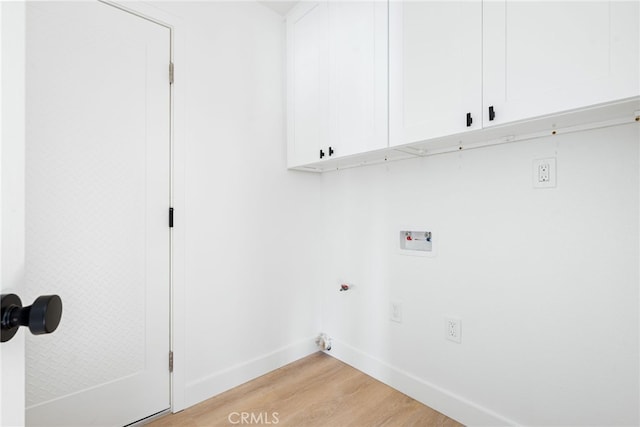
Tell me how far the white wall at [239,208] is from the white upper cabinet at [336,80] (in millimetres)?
171

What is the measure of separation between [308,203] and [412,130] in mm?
1091

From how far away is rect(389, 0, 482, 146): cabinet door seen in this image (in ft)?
4.09

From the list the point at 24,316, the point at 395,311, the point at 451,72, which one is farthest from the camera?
the point at 395,311

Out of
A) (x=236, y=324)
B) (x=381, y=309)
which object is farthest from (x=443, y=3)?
(x=236, y=324)

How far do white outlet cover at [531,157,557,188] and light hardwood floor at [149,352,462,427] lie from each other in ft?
4.11

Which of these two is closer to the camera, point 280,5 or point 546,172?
point 546,172

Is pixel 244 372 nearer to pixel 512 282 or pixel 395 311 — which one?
pixel 395 311

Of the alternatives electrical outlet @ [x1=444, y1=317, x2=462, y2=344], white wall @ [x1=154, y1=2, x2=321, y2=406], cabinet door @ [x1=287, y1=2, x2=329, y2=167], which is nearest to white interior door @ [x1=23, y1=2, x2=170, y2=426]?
white wall @ [x1=154, y1=2, x2=321, y2=406]

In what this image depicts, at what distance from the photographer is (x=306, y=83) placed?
2.03 m

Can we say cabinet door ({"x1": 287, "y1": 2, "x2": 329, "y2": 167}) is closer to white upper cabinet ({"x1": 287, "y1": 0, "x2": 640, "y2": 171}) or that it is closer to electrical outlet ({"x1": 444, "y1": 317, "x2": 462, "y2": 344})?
white upper cabinet ({"x1": 287, "y1": 0, "x2": 640, "y2": 171})

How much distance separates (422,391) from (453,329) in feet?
1.42

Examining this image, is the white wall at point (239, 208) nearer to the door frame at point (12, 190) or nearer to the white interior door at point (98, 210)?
the white interior door at point (98, 210)

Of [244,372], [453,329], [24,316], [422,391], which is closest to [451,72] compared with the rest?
[453,329]

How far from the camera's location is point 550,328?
4.31 feet
